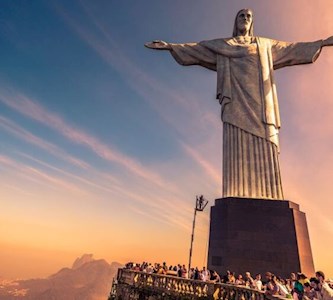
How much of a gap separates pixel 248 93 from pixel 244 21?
5.67 m

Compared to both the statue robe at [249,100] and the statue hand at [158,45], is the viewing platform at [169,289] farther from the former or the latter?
the statue hand at [158,45]

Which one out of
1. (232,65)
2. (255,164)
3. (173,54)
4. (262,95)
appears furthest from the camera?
(173,54)

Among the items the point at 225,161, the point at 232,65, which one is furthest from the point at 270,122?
the point at 232,65

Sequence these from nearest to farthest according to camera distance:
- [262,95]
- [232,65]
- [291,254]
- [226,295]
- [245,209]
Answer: [226,295], [291,254], [245,209], [262,95], [232,65]

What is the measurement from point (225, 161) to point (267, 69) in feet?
20.8

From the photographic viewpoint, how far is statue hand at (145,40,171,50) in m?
16.9

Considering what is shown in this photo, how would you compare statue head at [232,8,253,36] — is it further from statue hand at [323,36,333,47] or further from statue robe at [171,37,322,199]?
statue hand at [323,36,333,47]

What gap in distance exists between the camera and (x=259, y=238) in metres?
11.6

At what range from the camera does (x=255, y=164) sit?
14.0 metres

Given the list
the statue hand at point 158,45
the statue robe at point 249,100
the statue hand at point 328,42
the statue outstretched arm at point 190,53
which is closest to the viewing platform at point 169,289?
the statue robe at point 249,100

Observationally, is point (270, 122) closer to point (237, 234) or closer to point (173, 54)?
point (237, 234)

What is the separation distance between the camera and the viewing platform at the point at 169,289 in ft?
28.7

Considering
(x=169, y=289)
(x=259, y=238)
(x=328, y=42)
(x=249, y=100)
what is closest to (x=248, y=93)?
(x=249, y=100)

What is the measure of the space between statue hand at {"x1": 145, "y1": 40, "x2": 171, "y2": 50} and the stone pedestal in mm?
10668
